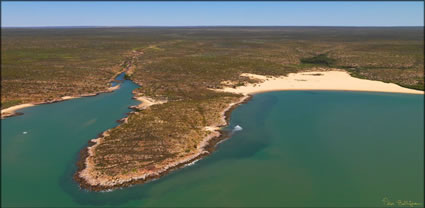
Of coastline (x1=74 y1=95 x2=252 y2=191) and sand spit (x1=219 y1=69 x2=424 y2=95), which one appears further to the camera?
sand spit (x1=219 y1=69 x2=424 y2=95)

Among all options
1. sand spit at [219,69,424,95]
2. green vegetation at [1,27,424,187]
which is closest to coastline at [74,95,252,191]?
green vegetation at [1,27,424,187]

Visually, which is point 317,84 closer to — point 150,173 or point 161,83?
point 161,83

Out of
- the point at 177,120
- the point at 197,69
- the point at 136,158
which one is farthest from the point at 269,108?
the point at 197,69

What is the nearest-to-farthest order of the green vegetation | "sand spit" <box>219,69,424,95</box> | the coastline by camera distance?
the coastline → the green vegetation → "sand spit" <box>219,69,424,95</box>

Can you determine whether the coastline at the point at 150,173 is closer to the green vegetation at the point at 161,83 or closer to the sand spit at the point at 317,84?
the green vegetation at the point at 161,83

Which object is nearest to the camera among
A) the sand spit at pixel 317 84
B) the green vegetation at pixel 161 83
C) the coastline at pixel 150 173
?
the coastline at pixel 150 173

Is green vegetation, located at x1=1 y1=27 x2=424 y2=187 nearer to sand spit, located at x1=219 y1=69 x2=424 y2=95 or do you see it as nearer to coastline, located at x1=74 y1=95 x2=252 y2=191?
coastline, located at x1=74 y1=95 x2=252 y2=191

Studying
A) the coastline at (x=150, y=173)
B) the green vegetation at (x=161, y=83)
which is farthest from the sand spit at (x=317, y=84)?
the coastline at (x=150, y=173)

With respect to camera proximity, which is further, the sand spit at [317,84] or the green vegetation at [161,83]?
the sand spit at [317,84]

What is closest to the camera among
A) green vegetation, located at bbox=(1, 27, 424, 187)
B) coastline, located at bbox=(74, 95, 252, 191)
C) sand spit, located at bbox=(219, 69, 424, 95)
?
coastline, located at bbox=(74, 95, 252, 191)

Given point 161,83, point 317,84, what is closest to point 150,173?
point 161,83
